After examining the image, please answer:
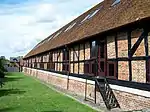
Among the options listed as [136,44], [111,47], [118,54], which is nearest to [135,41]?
[136,44]

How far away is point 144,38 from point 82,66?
26.5 ft

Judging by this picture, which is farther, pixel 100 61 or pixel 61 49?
pixel 61 49

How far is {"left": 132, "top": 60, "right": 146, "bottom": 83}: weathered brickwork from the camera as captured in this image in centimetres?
1060

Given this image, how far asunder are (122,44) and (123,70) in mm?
1080

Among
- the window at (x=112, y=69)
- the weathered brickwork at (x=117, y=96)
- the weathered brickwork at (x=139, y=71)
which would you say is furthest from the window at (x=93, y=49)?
the weathered brickwork at (x=139, y=71)

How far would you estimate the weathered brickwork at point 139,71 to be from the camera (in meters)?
10.6

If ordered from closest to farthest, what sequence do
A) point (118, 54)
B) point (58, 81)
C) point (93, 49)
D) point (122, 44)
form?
point (122, 44), point (118, 54), point (93, 49), point (58, 81)

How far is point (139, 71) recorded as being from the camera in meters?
10.8

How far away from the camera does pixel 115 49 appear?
12945 mm

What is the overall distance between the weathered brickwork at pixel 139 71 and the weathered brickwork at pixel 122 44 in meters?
0.88

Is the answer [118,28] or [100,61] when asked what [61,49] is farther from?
[118,28]

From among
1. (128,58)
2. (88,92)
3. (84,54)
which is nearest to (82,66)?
(84,54)

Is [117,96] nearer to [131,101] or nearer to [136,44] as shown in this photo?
[131,101]

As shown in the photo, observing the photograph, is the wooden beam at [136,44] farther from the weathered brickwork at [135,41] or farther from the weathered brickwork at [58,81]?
the weathered brickwork at [58,81]
